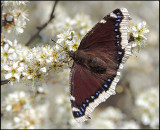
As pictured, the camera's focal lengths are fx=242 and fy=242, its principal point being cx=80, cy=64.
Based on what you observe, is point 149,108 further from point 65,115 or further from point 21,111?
point 21,111

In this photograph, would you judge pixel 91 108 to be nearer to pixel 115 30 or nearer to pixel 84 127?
pixel 115 30

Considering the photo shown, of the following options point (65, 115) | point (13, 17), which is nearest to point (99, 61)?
point (13, 17)

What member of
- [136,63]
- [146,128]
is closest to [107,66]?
[146,128]

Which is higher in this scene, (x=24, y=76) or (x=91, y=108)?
(x=24, y=76)

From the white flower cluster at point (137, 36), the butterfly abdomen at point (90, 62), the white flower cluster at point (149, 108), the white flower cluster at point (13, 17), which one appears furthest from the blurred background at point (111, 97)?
the white flower cluster at point (137, 36)

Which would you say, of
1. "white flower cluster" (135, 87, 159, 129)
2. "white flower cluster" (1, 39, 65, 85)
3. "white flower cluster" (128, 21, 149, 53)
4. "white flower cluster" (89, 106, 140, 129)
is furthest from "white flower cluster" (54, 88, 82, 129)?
"white flower cluster" (128, 21, 149, 53)

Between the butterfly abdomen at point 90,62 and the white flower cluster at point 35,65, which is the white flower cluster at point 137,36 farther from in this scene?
the white flower cluster at point 35,65
